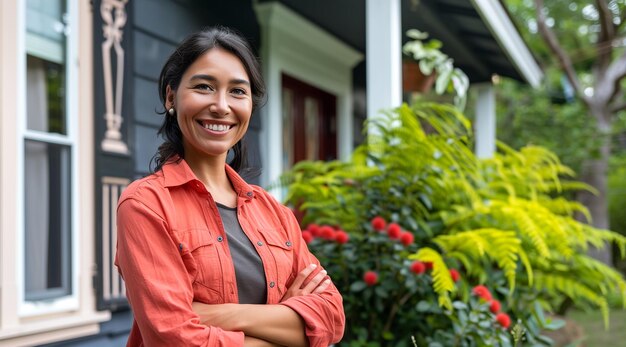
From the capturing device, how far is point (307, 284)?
152cm

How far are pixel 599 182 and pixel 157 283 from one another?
1014 cm

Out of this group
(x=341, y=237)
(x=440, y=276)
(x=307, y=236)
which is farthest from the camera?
(x=307, y=236)

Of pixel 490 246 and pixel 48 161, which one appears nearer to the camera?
pixel 48 161

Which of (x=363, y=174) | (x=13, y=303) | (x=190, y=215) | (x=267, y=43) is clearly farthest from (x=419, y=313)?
(x=267, y=43)

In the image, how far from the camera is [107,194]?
3.12 m

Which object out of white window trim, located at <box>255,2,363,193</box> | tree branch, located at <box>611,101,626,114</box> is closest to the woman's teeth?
white window trim, located at <box>255,2,363,193</box>

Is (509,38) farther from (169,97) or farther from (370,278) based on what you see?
(169,97)

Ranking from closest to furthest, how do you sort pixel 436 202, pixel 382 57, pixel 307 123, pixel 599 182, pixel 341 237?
pixel 341 237
pixel 436 202
pixel 382 57
pixel 307 123
pixel 599 182

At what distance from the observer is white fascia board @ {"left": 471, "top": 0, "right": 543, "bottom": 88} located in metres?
5.27

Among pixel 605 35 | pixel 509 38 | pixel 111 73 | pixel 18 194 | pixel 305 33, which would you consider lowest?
pixel 18 194

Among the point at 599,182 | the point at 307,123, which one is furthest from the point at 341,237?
the point at 599,182

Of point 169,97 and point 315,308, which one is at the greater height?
point 169,97

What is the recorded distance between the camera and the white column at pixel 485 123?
7188 millimetres

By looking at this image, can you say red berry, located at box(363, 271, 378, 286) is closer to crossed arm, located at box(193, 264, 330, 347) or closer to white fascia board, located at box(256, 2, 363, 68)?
crossed arm, located at box(193, 264, 330, 347)
